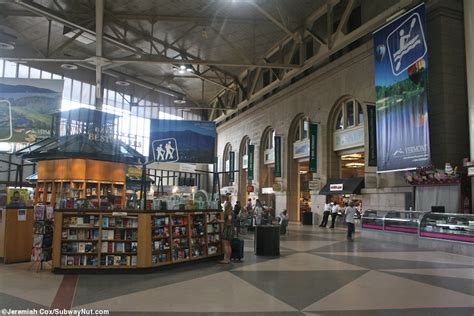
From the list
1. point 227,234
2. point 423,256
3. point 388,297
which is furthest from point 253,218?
point 388,297

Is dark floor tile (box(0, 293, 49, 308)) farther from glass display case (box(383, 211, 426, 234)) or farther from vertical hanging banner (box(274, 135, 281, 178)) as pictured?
vertical hanging banner (box(274, 135, 281, 178))

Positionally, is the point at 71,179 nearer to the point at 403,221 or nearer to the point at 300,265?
the point at 300,265

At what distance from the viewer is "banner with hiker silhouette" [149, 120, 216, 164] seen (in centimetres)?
1143

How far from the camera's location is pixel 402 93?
1608 cm

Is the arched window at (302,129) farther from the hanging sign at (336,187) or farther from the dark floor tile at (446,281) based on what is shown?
the dark floor tile at (446,281)

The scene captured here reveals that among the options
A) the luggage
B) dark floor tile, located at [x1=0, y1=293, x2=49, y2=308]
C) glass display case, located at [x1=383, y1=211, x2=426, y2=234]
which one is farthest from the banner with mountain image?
glass display case, located at [x1=383, y1=211, x2=426, y2=234]

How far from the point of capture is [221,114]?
4053cm

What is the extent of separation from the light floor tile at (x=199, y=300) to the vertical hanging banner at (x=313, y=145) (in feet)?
55.4

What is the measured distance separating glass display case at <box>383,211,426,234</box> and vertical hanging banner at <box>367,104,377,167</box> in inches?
173

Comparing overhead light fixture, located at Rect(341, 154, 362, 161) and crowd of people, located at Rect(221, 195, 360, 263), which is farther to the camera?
overhead light fixture, located at Rect(341, 154, 362, 161)

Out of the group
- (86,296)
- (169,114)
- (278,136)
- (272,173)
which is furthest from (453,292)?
(169,114)

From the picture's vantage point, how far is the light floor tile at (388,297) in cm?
573

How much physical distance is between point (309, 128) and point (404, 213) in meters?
10.1

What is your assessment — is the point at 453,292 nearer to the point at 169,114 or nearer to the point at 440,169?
the point at 440,169
